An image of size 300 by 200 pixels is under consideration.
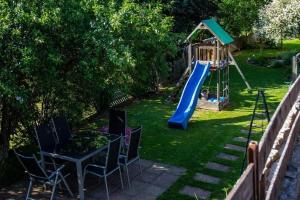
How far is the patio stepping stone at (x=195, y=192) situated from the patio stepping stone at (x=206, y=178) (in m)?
0.40

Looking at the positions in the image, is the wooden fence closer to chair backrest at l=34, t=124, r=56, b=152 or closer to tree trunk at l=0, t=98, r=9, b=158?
chair backrest at l=34, t=124, r=56, b=152

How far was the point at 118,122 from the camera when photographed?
348 inches

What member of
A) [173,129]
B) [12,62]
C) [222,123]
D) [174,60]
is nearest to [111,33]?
[12,62]

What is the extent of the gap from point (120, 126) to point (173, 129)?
2612mm

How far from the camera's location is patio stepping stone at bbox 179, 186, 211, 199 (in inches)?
280

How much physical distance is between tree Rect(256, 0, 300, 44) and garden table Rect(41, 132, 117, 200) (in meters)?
15.5

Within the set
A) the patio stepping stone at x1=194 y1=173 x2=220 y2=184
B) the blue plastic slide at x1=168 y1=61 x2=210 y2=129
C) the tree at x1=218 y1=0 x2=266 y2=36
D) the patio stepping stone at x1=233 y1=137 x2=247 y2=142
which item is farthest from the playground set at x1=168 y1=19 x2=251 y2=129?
the tree at x1=218 y1=0 x2=266 y2=36

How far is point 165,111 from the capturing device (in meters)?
13.0

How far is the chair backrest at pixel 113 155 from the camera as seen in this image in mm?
6787

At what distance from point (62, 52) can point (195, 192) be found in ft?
11.6

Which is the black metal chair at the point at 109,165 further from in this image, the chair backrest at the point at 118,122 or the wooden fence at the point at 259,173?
the wooden fence at the point at 259,173

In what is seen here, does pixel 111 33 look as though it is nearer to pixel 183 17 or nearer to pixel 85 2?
pixel 85 2

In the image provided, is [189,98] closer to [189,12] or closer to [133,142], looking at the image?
[133,142]

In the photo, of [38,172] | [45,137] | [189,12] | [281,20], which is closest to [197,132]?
[45,137]
